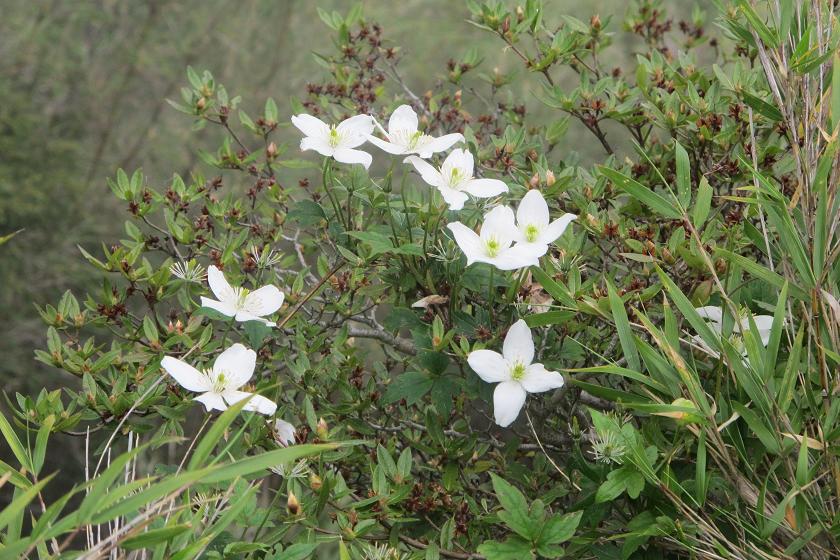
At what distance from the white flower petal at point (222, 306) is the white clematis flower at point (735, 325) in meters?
0.59

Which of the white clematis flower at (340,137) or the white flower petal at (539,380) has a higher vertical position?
the white clematis flower at (340,137)

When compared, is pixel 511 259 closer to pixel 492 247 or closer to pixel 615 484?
pixel 492 247

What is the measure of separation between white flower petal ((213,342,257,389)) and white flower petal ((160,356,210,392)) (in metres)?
0.02

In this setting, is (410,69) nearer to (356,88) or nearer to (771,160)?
(356,88)

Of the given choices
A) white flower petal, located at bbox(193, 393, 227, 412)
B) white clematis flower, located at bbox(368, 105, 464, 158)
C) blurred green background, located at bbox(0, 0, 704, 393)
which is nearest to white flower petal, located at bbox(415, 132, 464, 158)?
white clematis flower, located at bbox(368, 105, 464, 158)

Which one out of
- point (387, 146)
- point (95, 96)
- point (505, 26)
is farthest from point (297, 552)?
point (95, 96)

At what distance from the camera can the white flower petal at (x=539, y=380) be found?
1.07m

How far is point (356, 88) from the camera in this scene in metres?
1.77

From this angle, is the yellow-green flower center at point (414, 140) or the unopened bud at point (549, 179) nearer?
the yellow-green flower center at point (414, 140)

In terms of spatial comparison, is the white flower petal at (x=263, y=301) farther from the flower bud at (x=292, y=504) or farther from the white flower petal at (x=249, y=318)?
the flower bud at (x=292, y=504)

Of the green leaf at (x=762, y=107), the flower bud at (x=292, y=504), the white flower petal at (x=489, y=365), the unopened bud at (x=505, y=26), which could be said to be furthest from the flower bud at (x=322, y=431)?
the unopened bud at (x=505, y=26)

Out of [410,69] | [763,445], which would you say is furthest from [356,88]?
[410,69]

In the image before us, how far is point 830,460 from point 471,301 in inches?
19.9

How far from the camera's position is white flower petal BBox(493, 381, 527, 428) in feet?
3.47
